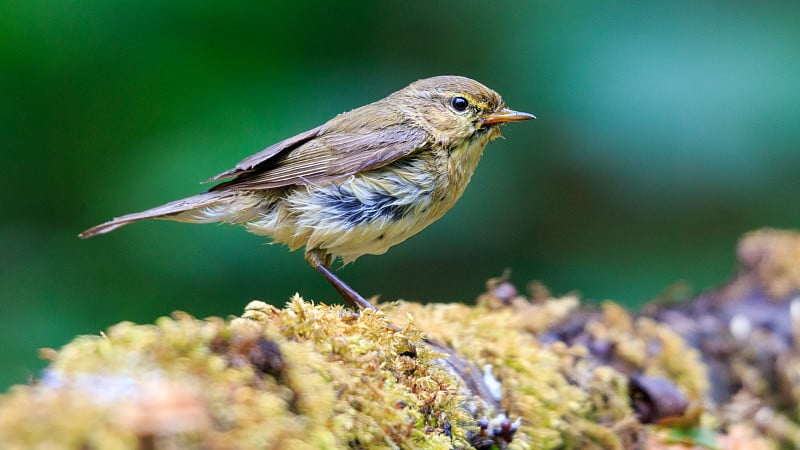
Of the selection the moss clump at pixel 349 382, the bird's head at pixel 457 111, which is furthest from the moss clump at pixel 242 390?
the bird's head at pixel 457 111

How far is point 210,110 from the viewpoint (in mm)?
4066

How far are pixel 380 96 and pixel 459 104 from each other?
65.4 inches

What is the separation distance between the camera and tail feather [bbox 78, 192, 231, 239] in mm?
2910

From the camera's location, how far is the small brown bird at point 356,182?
2.97 metres

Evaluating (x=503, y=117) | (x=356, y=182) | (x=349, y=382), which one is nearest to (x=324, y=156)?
(x=356, y=182)

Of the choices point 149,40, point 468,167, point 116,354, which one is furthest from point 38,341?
point 116,354

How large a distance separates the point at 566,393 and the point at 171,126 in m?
2.54

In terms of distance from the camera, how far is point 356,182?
301 centimetres

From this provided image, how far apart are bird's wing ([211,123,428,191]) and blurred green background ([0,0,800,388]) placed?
0.82m

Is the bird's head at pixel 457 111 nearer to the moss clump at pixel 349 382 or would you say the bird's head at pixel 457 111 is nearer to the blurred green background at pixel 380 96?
the moss clump at pixel 349 382

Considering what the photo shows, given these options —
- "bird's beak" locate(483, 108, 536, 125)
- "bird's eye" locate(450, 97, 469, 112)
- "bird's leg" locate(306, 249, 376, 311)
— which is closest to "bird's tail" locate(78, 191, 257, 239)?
"bird's leg" locate(306, 249, 376, 311)

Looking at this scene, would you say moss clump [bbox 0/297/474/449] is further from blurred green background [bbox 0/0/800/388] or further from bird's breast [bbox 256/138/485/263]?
blurred green background [bbox 0/0/800/388]

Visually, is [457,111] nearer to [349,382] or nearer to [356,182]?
[356,182]

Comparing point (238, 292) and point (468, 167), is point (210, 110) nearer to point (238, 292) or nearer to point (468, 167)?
point (238, 292)
